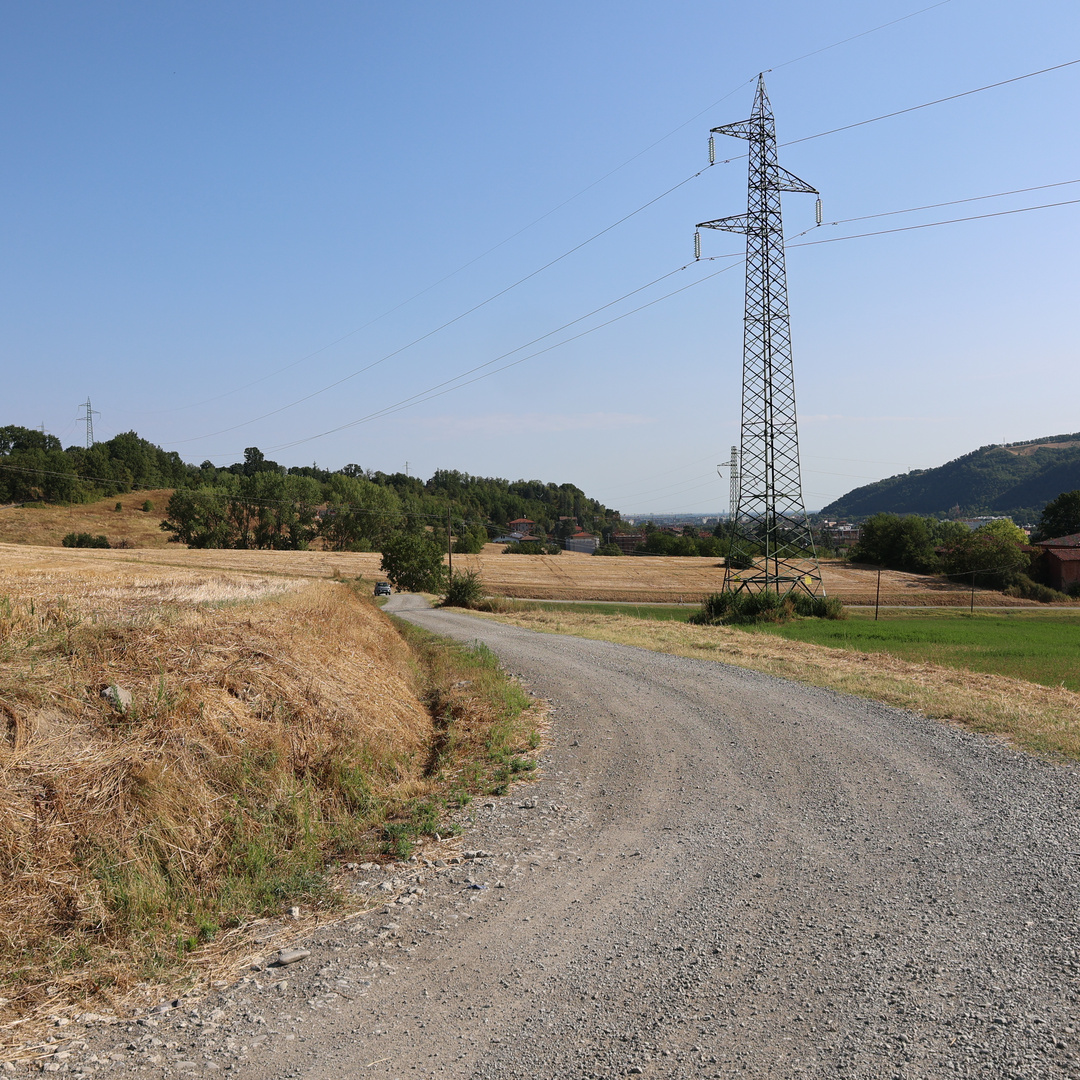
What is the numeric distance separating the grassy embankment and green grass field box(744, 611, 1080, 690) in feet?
60.3

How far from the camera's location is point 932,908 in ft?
19.0

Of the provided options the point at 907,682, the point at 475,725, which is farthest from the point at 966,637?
the point at 475,725

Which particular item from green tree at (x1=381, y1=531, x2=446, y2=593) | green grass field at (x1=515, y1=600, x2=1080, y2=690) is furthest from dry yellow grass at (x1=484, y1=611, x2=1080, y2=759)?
green tree at (x1=381, y1=531, x2=446, y2=593)

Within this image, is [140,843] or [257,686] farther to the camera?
[257,686]

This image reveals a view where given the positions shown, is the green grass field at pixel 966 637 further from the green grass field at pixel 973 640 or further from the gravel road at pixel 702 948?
the gravel road at pixel 702 948

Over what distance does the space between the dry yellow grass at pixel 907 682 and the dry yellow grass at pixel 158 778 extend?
9122 mm

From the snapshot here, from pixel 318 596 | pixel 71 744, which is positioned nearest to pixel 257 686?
pixel 71 744

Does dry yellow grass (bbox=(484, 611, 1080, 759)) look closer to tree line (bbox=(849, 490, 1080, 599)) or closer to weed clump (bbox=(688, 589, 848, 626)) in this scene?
weed clump (bbox=(688, 589, 848, 626))

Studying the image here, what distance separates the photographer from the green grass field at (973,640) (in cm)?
2483

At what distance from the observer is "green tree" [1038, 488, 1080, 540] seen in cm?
10225

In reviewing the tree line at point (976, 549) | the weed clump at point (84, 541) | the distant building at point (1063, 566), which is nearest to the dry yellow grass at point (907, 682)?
the tree line at point (976, 549)

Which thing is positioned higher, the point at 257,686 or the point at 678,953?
the point at 257,686

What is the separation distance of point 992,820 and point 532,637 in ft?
62.4

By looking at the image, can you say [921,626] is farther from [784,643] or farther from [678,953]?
[678,953]
